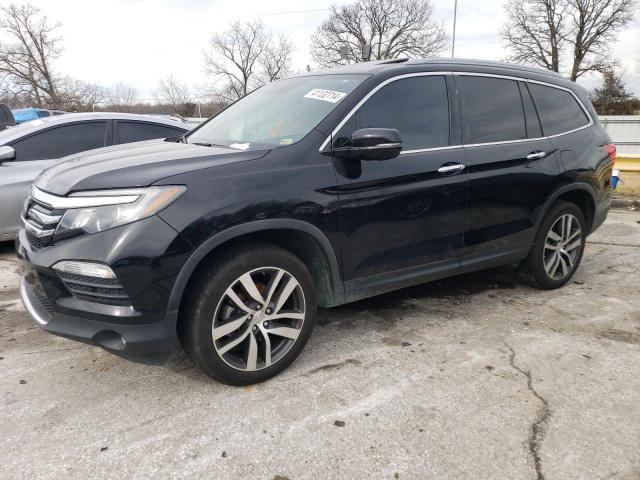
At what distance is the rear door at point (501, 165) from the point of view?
3521 millimetres

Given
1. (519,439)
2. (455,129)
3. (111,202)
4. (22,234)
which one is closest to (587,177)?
(455,129)

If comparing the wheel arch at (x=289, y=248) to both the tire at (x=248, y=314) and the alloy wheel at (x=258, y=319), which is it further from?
the alloy wheel at (x=258, y=319)

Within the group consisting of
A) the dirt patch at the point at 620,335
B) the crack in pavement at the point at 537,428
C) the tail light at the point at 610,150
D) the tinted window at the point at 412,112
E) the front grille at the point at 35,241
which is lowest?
the dirt patch at the point at 620,335

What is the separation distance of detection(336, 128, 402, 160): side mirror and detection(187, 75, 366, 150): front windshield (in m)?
0.30

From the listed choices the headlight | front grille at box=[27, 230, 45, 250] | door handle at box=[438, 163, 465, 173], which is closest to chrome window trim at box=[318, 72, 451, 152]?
door handle at box=[438, 163, 465, 173]

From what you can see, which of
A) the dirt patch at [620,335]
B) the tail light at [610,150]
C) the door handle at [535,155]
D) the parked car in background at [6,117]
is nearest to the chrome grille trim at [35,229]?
the door handle at [535,155]

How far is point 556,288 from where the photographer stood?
4.38 m

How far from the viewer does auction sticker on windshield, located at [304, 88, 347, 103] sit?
3.07 metres

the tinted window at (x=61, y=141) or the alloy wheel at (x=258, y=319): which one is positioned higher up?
the tinted window at (x=61, y=141)

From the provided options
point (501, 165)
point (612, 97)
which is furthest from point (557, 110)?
point (612, 97)

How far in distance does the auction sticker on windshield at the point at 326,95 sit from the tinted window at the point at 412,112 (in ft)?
0.55

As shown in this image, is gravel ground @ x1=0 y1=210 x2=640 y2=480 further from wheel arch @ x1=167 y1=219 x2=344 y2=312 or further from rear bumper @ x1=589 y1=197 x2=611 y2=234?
rear bumper @ x1=589 y1=197 x2=611 y2=234

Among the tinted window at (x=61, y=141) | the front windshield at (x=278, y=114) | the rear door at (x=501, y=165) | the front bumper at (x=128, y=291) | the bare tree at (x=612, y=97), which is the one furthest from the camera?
the bare tree at (x=612, y=97)

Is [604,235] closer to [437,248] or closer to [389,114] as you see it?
[437,248]
